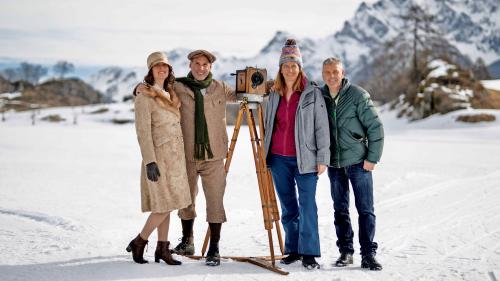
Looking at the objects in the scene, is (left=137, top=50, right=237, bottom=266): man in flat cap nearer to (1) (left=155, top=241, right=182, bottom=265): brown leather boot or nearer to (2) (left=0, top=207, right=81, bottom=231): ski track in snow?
(1) (left=155, top=241, right=182, bottom=265): brown leather boot

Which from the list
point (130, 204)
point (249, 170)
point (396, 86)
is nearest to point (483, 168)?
point (249, 170)

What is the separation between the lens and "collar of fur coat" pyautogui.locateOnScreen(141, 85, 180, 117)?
4535mm

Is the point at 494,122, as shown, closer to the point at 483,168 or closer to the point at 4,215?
the point at 483,168

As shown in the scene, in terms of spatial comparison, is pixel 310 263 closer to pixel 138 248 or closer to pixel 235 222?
pixel 138 248

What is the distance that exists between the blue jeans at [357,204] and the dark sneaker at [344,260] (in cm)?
4

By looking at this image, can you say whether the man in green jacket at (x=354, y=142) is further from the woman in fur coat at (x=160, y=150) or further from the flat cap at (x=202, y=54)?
the woman in fur coat at (x=160, y=150)

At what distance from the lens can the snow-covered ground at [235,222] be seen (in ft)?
15.1

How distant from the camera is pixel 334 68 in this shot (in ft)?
15.5

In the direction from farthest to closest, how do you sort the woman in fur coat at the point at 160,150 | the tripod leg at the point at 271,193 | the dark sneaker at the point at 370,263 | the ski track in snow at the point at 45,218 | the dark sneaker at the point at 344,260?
the ski track in snow at the point at 45,218 < the tripod leg at the point at 271,193 < the dark sneaker at the point at 344,260 < the dark sneaker at the point at 370,263 < the woman in fur coat at the point at 160,150

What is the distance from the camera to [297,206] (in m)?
5.05

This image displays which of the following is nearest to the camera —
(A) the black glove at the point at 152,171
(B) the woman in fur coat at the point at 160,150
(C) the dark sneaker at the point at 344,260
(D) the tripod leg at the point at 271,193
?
(A) the black glove at the point at 152,171

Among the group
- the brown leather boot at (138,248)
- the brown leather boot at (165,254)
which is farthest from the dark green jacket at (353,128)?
the brown leather boot at (138,248)

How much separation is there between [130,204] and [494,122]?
75.9 feet

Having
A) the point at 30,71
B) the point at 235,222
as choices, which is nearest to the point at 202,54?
the point at 235,222
